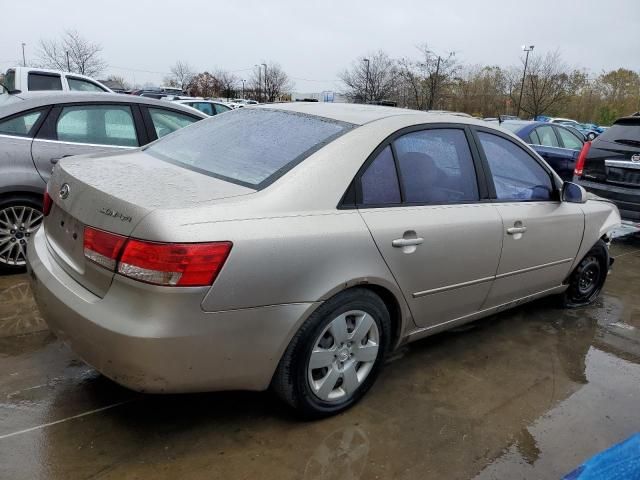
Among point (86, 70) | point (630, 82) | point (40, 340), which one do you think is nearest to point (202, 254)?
point (40, 340)

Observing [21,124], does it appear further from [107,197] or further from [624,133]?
[624,133]

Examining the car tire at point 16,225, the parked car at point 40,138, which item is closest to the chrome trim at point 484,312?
the parked car at point 40,138

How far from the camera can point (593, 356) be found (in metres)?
3.73

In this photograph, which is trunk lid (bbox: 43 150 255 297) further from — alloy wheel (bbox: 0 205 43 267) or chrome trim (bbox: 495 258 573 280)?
chrome trim (bbox: 495 258 573 280)

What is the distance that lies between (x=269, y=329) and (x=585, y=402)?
6.60 feet

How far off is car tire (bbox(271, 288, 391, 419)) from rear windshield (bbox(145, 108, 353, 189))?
2.26 feet

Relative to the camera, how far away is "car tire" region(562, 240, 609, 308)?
4.34 m

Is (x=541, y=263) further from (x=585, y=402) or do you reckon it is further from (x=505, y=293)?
(x=585, y=402)

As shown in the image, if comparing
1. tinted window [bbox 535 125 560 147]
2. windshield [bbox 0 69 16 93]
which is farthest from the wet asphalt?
windshield [bbox 0 69 16 93]

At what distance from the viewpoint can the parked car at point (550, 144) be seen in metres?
9.41

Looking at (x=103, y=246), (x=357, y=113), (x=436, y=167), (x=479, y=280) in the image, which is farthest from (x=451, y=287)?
(x=103, y=246)

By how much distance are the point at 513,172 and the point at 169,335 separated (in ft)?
8.47

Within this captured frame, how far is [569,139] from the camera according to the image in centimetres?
1016

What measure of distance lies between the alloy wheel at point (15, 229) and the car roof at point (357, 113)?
226 cm
